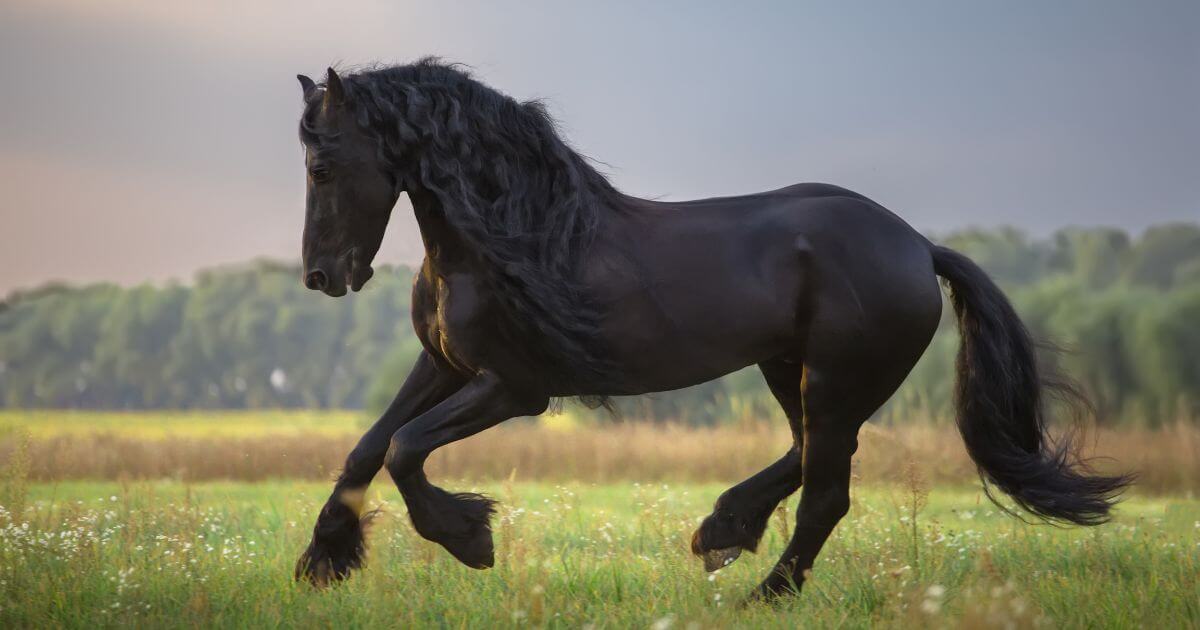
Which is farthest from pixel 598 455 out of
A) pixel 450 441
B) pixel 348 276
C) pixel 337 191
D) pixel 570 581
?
pixel 337 191

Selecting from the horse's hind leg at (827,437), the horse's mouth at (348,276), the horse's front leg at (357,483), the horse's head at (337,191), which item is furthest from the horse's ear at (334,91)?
the horse's hind leg at (827,437)

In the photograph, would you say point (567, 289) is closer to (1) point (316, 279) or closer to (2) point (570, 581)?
(1) point (316, 279)

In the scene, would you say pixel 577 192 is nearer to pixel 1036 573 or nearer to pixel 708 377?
pixel 708 377

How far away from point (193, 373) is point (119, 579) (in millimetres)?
43408

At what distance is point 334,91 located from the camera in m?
4.66

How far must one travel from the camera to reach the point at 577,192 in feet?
16.0

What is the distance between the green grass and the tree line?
1272 centimetres

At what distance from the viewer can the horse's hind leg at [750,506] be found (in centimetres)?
552

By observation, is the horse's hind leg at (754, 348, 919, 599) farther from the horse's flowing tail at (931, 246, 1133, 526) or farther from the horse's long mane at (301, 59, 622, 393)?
the horse's long mane at (301, 59, 622, 393)

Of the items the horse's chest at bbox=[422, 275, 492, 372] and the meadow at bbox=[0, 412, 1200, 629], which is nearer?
the meadow at bbox=[0, 412, 1200, 629]

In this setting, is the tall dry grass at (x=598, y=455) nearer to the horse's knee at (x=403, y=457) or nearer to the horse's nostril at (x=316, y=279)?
the horse's knee at (x=403, y=457)

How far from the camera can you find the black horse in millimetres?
4715

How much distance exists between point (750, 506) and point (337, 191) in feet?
8.40

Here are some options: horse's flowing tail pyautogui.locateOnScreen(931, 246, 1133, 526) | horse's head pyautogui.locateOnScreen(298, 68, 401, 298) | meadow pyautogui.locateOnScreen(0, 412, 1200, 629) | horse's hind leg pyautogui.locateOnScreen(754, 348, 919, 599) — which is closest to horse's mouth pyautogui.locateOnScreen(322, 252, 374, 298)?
horse's head pyautogui.locateOnScreen(298, 68, 401, 298)
